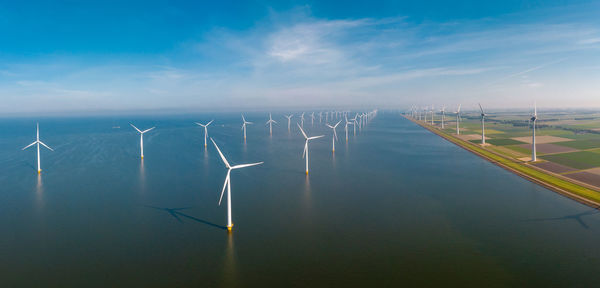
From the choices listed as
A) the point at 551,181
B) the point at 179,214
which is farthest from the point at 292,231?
the point at 551,181

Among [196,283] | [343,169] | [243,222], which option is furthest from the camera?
[343,169]

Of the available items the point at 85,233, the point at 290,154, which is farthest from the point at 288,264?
the point at 290,154

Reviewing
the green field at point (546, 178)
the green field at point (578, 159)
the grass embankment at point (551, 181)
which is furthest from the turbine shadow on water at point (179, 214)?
the green field at point (578, 159)

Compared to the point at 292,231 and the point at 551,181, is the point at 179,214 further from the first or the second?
the point at 551,181

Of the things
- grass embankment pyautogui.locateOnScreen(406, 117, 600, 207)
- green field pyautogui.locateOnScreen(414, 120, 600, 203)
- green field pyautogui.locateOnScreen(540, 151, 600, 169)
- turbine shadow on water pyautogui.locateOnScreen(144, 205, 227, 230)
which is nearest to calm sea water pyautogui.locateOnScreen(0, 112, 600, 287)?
turbine shadow on water pyautogui.locateOnScreen(144, 205, 227, 230)

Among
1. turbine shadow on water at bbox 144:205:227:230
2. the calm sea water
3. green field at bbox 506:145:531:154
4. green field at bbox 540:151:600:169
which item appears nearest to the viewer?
the calm sea water

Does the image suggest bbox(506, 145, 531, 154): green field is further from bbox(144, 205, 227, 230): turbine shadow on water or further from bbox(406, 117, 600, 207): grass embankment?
bbox(144, 205, 227, 230): turbine shadow on water

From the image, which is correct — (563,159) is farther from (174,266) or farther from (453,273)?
(174,266)
